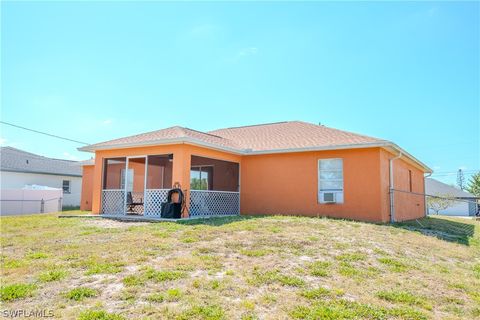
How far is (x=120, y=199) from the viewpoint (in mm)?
13578

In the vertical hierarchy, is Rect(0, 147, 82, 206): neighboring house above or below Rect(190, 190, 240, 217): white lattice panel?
above

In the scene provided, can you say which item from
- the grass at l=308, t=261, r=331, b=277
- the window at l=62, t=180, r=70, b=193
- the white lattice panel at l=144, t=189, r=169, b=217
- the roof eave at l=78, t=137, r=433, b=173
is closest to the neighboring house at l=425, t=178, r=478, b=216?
the roof eave at l=78, t=137, r=433, b=173

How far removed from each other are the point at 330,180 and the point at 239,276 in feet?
28.2

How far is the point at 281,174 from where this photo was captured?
13.3 metres

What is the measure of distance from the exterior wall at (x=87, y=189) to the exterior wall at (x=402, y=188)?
1490cm

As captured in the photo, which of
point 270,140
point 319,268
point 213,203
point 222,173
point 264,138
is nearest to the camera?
point 319,268

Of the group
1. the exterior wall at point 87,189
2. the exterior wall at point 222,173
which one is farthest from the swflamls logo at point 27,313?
the exterior wall at point 87,189

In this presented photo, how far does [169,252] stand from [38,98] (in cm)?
1523

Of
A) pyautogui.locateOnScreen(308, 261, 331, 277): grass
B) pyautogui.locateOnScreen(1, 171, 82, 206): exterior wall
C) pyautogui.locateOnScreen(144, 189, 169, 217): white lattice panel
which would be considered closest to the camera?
pyautogui.locateOnScreen(308, 261, 331, 277): grass

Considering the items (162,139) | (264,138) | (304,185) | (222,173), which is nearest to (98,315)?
(162,139)

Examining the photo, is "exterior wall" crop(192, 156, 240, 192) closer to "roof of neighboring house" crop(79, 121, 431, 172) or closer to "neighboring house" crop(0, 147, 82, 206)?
"roof of neighboring house" crop(79, 121, 431, 172)

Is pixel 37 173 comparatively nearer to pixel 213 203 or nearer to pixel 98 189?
pixel 98 189

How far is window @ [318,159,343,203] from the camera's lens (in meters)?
12.2

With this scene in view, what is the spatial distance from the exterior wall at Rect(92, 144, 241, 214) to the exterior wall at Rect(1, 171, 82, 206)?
43.0 ft
